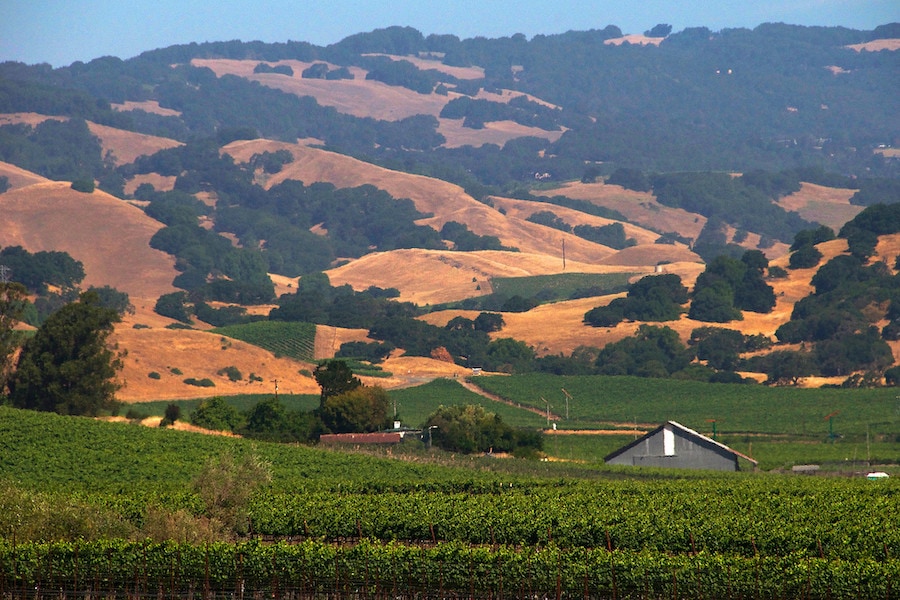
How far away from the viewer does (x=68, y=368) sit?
111 meters

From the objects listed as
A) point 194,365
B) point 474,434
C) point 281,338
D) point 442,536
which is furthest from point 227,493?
point 281,338

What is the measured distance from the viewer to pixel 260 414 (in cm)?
10781

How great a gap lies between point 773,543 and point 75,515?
2656 centimetres

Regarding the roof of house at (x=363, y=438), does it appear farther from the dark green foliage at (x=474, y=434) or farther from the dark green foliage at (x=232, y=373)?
the dark green foliage at (x=232, y=373)

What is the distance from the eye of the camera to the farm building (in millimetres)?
102125

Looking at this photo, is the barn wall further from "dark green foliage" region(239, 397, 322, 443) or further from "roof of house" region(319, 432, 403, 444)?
"dark green foliage" region(239, 397, 322, 443)

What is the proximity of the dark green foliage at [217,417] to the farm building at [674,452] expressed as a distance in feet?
91.8

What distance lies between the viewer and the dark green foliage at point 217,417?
357 feet

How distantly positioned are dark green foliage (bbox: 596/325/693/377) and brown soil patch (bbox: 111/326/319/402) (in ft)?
131

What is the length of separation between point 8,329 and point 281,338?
Answer: 8130 cm

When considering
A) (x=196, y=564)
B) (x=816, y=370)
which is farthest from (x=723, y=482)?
(x=816, y=370)

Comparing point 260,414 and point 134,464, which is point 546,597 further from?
point 260,414

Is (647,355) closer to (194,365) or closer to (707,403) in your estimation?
(707,403)

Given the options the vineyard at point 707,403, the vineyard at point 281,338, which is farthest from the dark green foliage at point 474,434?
the vineyard at point 281,338
